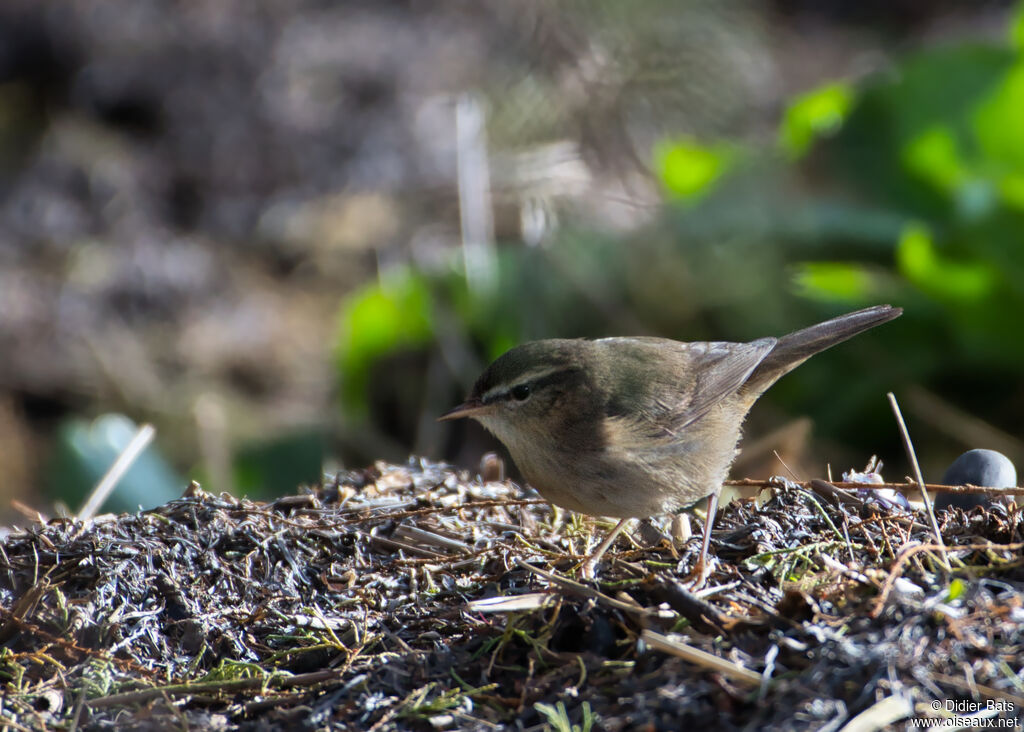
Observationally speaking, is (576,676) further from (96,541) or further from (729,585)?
(96,541)

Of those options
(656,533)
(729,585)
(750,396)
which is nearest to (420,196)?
(750,396)

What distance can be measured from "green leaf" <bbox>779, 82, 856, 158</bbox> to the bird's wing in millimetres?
3020

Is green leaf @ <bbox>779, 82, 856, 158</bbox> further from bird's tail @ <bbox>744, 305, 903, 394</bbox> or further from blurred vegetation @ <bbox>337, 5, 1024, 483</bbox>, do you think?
bird's tail @ <bbox>744, 305, 903, 394</bbox>

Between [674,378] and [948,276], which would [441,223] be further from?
[674,378]

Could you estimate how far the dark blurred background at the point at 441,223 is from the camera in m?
6.03

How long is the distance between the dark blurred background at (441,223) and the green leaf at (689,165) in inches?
0.8

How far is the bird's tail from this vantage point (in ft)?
14.1

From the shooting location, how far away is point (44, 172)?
8.24m

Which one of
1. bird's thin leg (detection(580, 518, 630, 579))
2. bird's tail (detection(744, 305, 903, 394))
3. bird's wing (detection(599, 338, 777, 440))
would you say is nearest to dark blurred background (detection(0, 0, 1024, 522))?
bird's tail (detection(744, 305, 903, 394))

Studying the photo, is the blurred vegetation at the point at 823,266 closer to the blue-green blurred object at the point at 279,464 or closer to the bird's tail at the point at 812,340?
the blue-green blurred object at the point at 279,464

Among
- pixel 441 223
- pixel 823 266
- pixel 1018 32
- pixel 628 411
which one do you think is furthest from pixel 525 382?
pixel 441 223

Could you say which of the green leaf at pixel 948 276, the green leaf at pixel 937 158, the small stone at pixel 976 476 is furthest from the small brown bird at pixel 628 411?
the green leaf at pixel 937 158

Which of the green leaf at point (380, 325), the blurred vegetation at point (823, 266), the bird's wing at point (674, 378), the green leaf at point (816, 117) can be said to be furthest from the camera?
the green leaf at point (380, 325)

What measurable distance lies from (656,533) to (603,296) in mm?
3190
